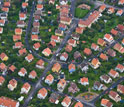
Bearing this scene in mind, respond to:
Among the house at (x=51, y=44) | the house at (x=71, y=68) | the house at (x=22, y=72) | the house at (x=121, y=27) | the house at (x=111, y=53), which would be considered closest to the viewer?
the house at (x=22, y=72)

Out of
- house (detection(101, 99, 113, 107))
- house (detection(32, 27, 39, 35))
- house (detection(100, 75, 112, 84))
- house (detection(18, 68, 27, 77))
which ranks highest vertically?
house (detection(32, 27, 39, 35))

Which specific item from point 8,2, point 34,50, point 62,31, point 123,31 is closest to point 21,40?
point 34,50

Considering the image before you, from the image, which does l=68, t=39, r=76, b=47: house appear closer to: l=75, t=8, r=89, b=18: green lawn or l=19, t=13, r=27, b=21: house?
l=75, t=8, r=89, b=18: green lawn

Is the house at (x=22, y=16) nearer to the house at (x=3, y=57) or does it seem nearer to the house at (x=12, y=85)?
the house at (x=3, y=57)

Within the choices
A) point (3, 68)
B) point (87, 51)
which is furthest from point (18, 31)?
point (87, 51)

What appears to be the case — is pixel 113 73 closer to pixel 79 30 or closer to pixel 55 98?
pixel 55 98

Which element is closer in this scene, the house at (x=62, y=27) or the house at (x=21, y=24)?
the house at (x=62, y=27)

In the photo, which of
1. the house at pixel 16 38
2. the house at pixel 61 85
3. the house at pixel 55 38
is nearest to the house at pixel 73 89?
the house at pixel 61 85

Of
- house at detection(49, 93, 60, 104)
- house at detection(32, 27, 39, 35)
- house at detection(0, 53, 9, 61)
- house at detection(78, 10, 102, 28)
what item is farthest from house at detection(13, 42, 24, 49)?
house at detection(78, 10, 102, 28)
